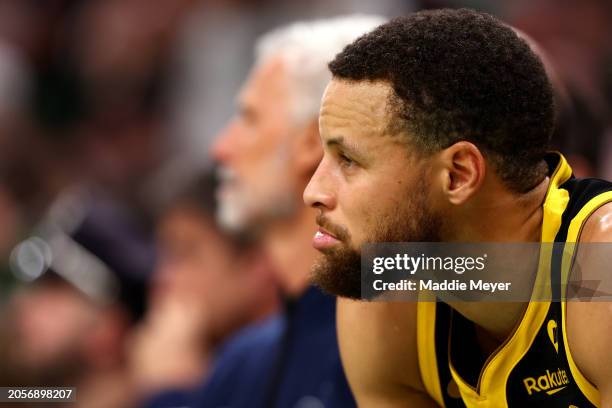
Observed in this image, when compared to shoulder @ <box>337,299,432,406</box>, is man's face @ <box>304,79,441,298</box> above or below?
above

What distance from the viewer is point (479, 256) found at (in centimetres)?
230

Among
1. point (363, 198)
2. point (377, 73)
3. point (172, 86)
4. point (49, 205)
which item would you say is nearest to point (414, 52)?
point (377, 73)

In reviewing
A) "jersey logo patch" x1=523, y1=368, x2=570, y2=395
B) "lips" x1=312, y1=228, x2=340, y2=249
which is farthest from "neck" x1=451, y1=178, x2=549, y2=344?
"lips" x1=312, y1=228, x2=340, y2=249

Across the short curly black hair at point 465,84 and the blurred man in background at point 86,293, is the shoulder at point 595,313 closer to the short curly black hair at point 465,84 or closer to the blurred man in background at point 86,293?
the short curly black hair at point 465,84

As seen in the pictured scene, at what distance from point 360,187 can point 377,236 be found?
98 millimetres

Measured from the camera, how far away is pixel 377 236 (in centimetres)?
229

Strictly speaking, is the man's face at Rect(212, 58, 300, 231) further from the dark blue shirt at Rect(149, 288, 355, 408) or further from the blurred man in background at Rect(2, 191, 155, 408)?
the blurred man in background at Rect(2, 191, 155, 408)

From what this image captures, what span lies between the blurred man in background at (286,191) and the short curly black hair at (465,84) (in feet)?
3.91

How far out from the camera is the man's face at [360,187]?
7.36ft

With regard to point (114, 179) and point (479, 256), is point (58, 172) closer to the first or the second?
point (114, 179)

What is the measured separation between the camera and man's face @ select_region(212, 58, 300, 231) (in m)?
3.73

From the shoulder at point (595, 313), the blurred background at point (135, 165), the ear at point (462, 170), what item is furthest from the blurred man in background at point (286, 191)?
the shoulder at point (595, 313)

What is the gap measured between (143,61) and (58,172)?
34.6 inches

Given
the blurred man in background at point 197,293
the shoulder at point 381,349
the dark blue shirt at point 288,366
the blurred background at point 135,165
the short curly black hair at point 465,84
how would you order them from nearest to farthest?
the short curly black hair at point 465,84 < the shoulder at point 381,349 < the dark blue shirt at point 288,366 < the blurred background at point 135,165 < the blurred man in background at point 197,293
